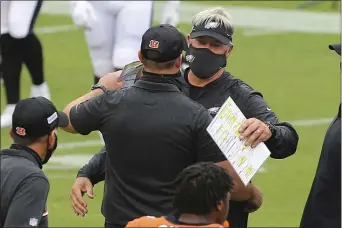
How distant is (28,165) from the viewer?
462cm

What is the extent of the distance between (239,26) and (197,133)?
11440mm

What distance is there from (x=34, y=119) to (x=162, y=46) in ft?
2.12

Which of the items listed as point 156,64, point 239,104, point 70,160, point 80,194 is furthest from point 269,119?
point 70,160

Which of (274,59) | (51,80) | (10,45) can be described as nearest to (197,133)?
(10,45)

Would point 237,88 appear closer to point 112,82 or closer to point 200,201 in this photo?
point 112,82

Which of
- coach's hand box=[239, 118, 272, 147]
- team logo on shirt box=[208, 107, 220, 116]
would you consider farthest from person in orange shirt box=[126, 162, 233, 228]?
team logo on shirt box=[208, 107, 220, 116]

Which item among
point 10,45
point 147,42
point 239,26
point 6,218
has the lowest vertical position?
point 239,26

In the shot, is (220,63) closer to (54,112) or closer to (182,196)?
(54,112)

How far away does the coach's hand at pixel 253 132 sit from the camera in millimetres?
4691

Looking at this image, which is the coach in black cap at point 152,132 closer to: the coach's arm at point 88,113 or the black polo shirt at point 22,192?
the coach's arm at point 88,113

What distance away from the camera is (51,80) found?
13.1m

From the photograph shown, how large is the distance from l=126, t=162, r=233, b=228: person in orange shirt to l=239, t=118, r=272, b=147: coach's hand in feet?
1.53

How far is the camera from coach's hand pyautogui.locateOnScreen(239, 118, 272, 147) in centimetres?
469

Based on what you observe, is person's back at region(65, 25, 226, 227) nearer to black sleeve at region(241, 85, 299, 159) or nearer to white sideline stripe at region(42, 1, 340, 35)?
black sleeve at region(241, 85, 299, 159)
